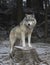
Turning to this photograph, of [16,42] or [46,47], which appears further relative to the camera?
[46,47]

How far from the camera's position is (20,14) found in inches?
456

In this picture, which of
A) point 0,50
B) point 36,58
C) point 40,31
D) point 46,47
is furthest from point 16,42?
point 40,31

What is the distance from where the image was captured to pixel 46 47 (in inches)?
381

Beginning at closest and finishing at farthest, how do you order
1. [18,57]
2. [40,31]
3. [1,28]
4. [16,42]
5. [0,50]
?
1. [18,57]
2. [16,42]
3. [0,50]
4. [40,31]
5. [1,28]

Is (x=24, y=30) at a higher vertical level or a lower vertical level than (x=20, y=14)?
higher

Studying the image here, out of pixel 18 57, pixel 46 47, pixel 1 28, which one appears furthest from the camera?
pixel 1 28

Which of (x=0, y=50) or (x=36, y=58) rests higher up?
(x=36, y=58)

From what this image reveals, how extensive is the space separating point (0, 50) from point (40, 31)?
2.99 metres

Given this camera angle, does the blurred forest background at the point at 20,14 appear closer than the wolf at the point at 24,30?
No

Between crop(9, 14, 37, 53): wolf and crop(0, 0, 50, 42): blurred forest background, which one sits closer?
crop(9, 14, 37, 53): wolf

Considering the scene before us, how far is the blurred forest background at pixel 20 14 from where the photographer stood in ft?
37.9

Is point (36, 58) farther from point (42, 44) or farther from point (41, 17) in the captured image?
point (41, 17)

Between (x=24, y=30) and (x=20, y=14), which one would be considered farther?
(x=20, y=14)

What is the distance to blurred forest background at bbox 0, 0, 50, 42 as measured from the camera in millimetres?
11555
